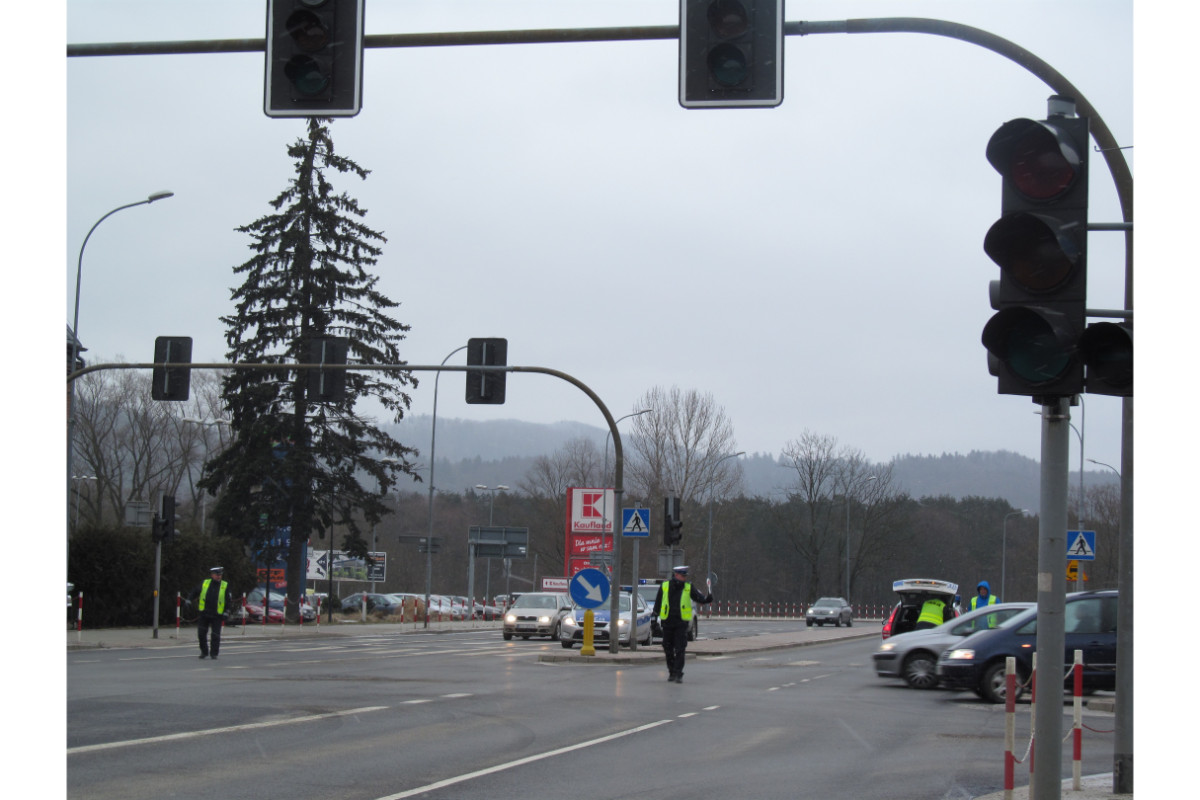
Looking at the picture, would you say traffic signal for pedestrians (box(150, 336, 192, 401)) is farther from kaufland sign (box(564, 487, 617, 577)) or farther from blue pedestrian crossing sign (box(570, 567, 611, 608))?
kaufland sign (box(564, 487, 617, 577))

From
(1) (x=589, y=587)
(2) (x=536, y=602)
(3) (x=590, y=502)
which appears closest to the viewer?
(1) (x=589, y=587)

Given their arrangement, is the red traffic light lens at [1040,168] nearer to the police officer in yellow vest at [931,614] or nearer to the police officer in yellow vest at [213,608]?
the police officer in yellow vest at [213,608]

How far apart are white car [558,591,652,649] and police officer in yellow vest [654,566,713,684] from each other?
930cm

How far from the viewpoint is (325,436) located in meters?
50.1

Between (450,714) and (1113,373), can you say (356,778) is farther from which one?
(1113,373)

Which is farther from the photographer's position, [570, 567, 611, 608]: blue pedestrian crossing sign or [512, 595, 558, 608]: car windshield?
[512, 595, 558, 608]: car windshield

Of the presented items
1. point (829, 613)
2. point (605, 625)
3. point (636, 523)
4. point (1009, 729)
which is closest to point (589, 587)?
point (636, 523)

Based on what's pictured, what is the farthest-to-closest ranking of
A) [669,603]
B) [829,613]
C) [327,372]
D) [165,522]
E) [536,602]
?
[829,613]
[536,602]
[165,522]
[327,372]
[669,603]

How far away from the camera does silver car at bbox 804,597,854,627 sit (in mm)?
64438

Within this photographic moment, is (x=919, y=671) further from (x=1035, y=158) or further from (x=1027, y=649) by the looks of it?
(x=1035, y=158)

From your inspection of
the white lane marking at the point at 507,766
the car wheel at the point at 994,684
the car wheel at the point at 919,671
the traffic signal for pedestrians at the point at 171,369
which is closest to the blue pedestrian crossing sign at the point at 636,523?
the car wheel at the point at 919,671

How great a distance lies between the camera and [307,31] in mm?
8539

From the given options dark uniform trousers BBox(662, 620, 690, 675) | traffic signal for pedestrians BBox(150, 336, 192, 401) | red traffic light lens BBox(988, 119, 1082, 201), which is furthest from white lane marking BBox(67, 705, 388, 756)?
traffic signal for pedestrians BBox(150, 336, 192, 401)

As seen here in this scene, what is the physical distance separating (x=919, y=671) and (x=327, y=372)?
11.7 meters
